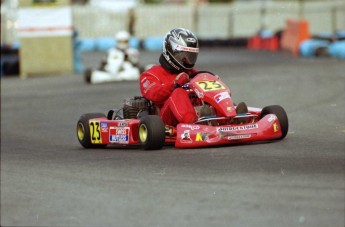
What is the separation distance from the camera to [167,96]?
9.25 metres

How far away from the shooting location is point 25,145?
1113 centimetres

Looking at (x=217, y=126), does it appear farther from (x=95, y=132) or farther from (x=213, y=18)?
(x=213, y=18)

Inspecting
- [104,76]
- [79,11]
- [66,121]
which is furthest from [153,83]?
[79,11]

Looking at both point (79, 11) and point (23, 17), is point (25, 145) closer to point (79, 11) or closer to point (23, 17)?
point (23, 17)

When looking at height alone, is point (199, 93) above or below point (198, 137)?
above

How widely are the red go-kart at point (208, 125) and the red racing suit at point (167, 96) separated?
10cm

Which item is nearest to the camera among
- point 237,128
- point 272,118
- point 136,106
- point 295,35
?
point 237,128

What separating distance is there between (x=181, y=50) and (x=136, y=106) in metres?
0.72

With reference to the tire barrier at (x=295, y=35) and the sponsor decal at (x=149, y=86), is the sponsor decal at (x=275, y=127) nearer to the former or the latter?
the sponsor decal at (x=149, y=86)

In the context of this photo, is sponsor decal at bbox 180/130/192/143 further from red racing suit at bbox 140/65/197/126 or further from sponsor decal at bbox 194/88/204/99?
sponsor decal at bbox 194/88/204/99

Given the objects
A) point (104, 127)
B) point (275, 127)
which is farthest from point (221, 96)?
point (104, 127)

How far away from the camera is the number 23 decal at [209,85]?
895 centimetres

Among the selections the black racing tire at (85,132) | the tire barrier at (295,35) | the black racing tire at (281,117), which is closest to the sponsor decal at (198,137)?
the black racing tire at (281,117)

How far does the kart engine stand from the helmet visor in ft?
1.78
